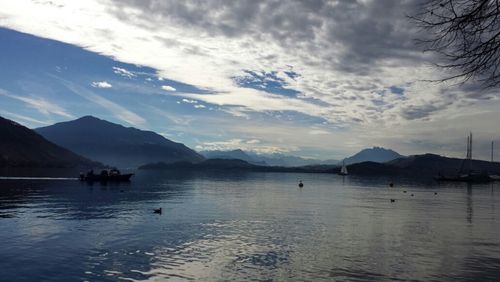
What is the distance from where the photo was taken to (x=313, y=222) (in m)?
58.2

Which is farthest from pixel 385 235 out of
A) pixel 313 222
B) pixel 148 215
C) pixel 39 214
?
pixel 39 214

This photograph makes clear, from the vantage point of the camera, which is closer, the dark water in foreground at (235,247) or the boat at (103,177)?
the dark water in foreground at (235,247)

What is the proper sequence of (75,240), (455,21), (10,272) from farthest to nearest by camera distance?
1. (75,240)
2. (10,272)
3. (455,21)

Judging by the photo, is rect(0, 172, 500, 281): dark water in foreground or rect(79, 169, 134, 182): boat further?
rect(79, 169, 134, 182): boat

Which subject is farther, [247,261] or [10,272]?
[247,261]

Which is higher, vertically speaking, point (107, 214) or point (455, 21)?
point (455, 21)

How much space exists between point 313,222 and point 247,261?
2733 centimetres

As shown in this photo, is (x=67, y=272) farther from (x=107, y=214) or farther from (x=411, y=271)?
(x=107, y=214)

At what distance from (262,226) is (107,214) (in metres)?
22.8

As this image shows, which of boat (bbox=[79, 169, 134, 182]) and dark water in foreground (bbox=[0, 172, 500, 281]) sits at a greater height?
boat (bbox=[79, 169, 134, 182])

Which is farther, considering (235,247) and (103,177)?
(103,177)

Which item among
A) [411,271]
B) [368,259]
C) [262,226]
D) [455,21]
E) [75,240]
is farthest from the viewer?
[262,226]

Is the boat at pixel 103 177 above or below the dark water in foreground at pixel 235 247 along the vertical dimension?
above

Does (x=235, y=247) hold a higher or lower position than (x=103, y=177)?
lower
